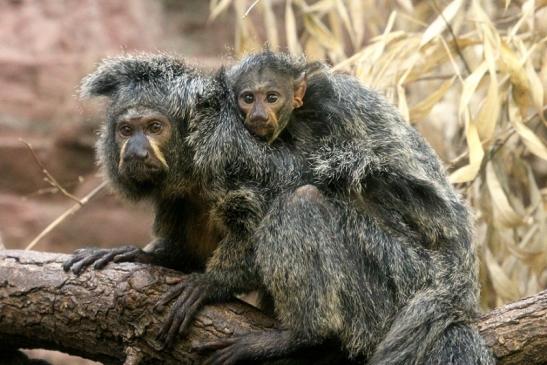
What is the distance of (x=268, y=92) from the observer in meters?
5.00

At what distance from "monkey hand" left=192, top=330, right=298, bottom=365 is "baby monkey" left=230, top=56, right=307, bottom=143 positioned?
1095 millimetres

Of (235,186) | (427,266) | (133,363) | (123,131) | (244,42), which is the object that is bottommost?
(133,363)

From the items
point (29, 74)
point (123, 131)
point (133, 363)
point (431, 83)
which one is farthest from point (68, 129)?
point (133, 363)

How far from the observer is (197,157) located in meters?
4.79

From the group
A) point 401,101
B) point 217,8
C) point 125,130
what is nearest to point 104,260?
point 125,130

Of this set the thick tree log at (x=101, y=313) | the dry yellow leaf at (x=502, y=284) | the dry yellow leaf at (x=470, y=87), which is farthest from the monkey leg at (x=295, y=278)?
the dry yellow leaf at (x=502, y=284)

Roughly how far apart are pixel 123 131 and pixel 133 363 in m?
1.30

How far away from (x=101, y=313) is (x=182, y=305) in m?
0.46

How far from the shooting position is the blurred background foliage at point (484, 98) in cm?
570

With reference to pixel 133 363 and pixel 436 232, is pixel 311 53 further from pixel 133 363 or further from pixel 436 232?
pixel 133 363

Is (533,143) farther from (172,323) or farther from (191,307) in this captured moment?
(172,323)

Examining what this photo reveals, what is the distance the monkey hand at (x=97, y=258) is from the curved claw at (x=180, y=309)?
455 millimetres

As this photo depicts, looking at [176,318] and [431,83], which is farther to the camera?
[431,83]

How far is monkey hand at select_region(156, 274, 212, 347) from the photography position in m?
4.46
